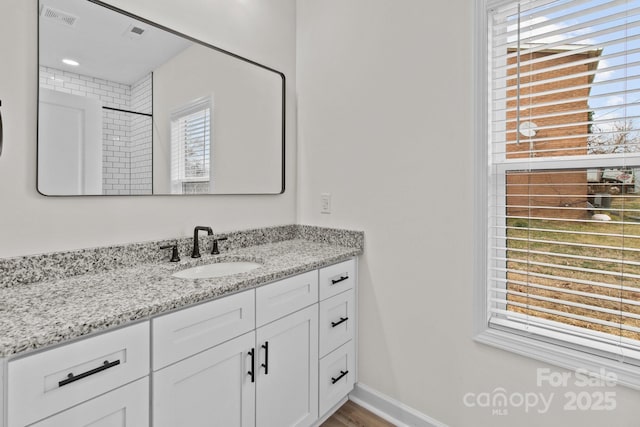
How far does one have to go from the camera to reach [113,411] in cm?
91

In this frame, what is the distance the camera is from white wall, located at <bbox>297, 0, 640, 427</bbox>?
150 cm

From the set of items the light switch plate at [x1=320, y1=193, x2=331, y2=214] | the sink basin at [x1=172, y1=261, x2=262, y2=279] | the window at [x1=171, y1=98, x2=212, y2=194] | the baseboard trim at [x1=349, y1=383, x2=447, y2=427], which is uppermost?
the window at [x1=171, y1=98, x2=212, y2=194]

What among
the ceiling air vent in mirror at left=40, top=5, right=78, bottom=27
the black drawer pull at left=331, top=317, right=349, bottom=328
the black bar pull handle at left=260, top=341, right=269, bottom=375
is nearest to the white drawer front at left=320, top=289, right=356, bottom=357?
the black drawer pull at left=331, top=317, right=349, bottom=328

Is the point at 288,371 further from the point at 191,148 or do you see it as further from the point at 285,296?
the point at 191,148

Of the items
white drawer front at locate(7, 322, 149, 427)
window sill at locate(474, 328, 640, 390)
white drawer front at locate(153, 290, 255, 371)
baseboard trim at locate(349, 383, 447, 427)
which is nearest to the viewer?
white drawer front at locate(7, 322, 149, 427)

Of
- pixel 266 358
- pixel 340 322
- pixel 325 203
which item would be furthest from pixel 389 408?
pixel 325 203

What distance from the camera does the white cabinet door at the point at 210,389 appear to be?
104 centimetres

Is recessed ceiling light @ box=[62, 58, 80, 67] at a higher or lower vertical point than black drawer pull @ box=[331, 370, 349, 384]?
higher

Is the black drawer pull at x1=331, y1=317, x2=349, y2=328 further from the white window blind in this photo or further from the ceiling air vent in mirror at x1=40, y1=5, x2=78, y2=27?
the ceiling air vent in mirror at x1=40, y1=5, x2=78, y2=27

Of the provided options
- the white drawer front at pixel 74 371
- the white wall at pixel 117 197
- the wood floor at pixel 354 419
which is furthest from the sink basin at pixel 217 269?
the wood floor at pixel 354 419

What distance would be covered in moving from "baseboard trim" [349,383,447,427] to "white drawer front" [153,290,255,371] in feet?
3.16

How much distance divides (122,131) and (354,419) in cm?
180

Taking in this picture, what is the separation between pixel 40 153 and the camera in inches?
48.4

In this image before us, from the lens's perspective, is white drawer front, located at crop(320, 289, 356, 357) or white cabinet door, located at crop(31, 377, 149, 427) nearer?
white cabinet door, located at crop(31, 377, 149, 427)
